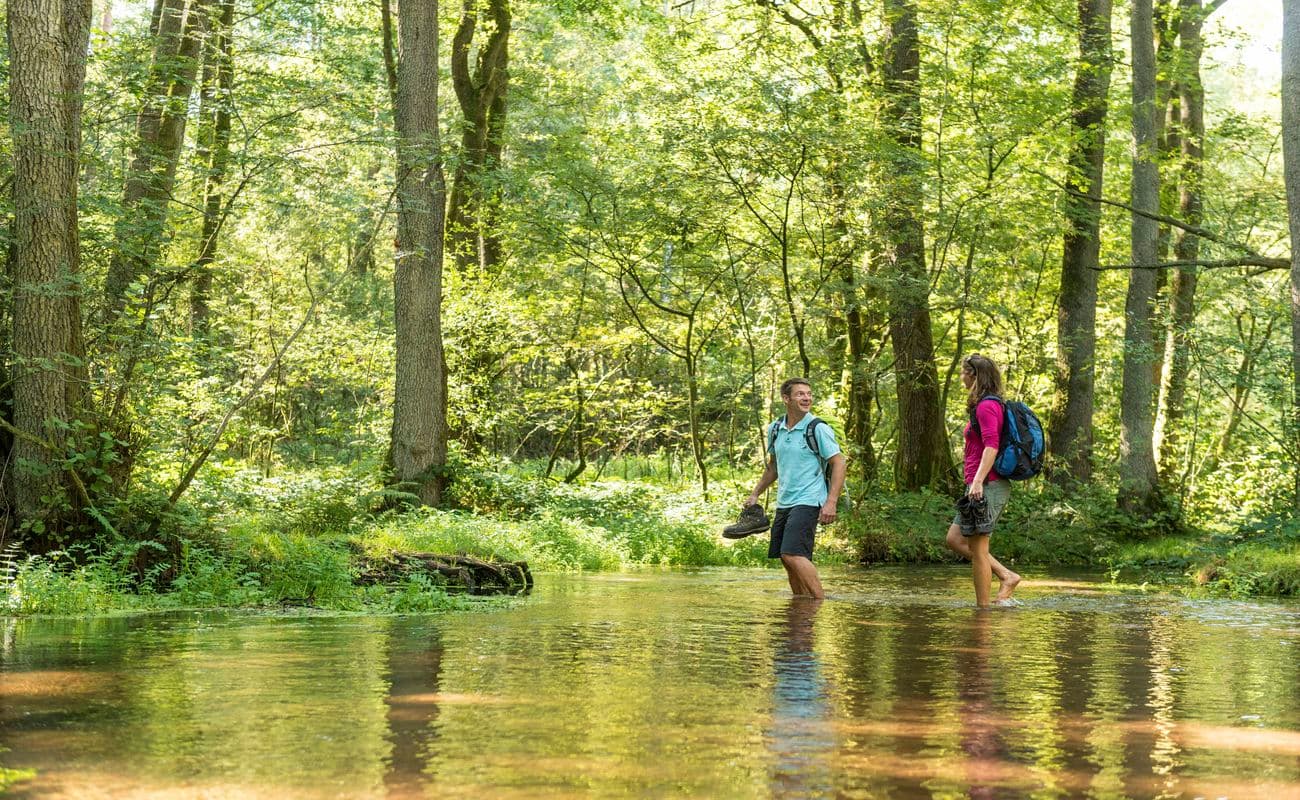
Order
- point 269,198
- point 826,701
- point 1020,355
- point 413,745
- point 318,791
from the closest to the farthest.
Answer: point 318,791 → point 413,745 → point 826,701 → point 269,198 → point 1020,355

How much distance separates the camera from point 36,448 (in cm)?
1102

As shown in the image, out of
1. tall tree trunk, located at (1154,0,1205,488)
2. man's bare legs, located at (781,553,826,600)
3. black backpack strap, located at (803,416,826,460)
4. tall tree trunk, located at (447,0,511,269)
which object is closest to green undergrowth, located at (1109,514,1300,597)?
man's bare legs, located at (781,553,826,600)

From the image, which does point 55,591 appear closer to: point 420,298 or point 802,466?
point 802,466

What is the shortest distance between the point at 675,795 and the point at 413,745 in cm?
113

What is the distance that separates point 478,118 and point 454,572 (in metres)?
14.8

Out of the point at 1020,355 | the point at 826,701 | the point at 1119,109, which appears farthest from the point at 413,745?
the point at 1119,109

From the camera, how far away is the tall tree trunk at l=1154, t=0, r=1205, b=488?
25.4 meters

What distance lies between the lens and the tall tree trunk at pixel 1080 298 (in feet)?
76.7

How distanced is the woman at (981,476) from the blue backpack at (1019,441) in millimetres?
73

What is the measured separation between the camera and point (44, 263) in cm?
1134

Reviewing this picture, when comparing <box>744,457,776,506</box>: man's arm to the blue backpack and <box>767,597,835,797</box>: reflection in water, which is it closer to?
the blue backpack

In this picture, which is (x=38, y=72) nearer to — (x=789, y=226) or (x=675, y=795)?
(x=675, y=795)

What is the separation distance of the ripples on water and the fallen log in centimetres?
254

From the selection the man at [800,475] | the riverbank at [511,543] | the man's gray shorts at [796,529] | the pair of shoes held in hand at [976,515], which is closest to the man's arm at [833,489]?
the man at [800,475]
